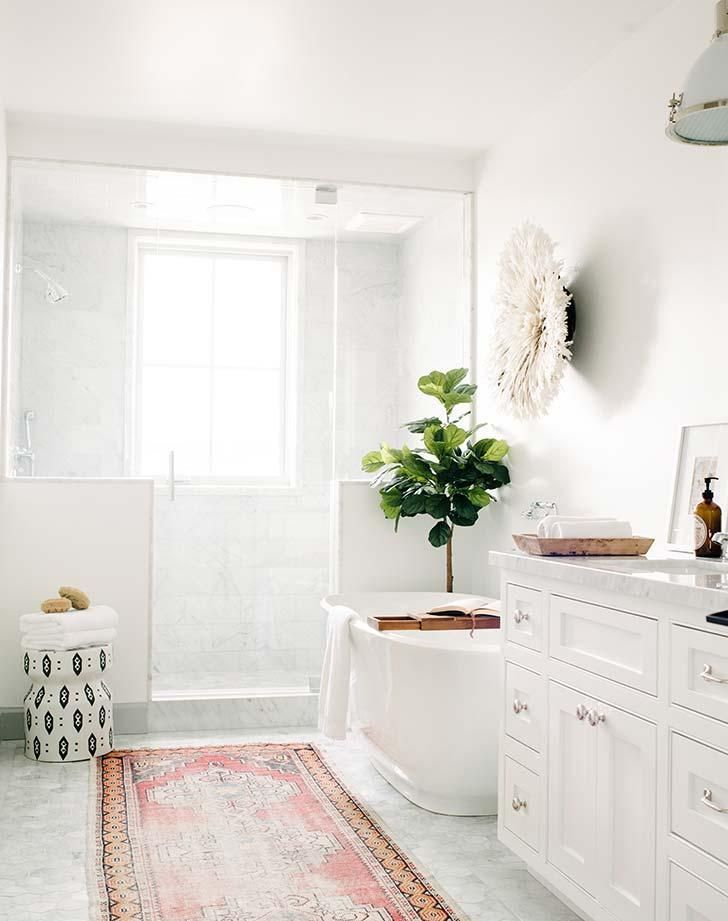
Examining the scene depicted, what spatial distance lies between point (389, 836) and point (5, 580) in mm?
2041

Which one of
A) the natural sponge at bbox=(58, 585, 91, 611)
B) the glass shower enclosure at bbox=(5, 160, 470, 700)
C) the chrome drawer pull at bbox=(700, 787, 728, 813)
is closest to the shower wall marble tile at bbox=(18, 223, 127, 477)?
the glass shower enclosure at bbox=(5, 160, 470, 700)

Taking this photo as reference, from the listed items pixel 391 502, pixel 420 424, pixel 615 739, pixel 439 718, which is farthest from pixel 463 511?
pixel 615 739

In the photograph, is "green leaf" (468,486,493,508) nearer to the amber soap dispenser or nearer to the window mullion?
the window mullion

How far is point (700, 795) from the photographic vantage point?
1.83m

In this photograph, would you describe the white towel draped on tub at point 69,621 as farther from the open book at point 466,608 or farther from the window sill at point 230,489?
the open book at point 466,608

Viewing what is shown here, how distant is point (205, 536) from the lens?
452 cm

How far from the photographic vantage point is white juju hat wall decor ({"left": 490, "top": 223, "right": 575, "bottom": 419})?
355 centimetres

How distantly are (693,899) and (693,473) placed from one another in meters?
1.29

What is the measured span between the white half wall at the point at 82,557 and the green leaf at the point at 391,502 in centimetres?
100

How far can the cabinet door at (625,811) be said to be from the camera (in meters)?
1.99

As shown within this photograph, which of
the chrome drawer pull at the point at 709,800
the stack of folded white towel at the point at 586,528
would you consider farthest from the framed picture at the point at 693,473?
the chrome drawer pull at the point at 709,800

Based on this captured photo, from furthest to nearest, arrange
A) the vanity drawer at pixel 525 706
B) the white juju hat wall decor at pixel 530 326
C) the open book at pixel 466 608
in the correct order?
1. the open book at pixel 466 608
2. the white juju hat wall decor at pixel 530 326
3. the vanity drawer at pixel 525 706

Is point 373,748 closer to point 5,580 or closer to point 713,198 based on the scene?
point 5,580

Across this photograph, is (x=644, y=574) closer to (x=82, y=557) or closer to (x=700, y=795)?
(x=700, y=795)
